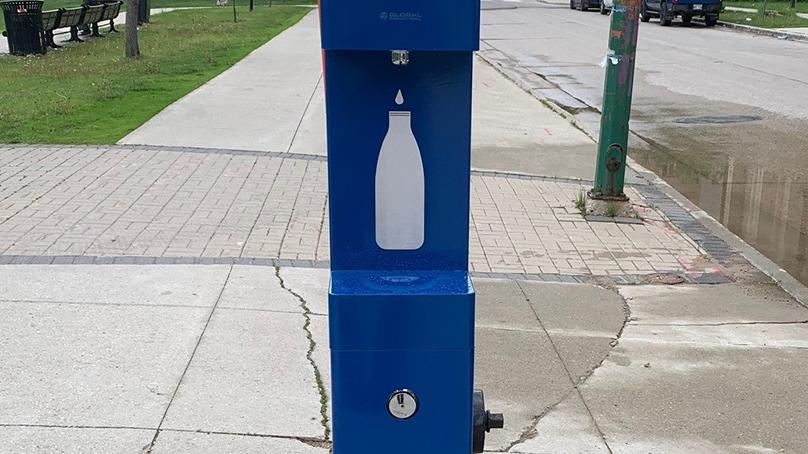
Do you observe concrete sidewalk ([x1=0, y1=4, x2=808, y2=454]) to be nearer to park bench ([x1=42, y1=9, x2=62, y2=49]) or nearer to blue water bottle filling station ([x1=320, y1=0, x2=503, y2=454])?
blue water bottle filling station ([x1=320, y1=0, x2=503, y2=454])

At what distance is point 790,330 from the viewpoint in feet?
17.8

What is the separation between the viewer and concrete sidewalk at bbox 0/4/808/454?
402 centimetres

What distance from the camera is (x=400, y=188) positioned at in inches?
101

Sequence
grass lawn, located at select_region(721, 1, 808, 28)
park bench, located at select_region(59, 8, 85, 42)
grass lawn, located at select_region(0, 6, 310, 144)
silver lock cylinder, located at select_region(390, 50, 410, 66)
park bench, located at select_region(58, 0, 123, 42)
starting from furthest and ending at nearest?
grass lawn, located at select_region(721, 1, 808, 28) → park bench, located at select_region(58, 0, 123, 42) → park bench, located at select_region(59, 8, 85, 42) → grass lawn, located at select_region(0, 6, 310, 144) → silver lock cylinder, located at select_region(390, 50, 410, 66)

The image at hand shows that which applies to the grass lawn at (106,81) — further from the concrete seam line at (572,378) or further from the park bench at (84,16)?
the concrete seam line at (572,378)

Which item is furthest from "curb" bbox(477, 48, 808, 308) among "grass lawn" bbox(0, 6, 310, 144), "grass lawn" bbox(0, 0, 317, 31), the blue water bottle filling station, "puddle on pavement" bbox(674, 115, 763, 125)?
"grass lawn" bbox(0, 0, 317, 31)

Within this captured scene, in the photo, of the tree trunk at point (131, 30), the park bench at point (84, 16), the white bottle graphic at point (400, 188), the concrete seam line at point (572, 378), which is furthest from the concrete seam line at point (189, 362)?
the park bench at point (84, 16)

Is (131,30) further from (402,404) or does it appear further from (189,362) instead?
(402,404)

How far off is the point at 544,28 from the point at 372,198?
31.2m

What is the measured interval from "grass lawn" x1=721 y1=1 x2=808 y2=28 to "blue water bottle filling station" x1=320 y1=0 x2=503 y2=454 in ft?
105

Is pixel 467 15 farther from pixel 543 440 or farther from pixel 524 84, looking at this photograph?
pixel 524 84

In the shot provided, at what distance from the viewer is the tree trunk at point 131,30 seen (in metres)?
18.5

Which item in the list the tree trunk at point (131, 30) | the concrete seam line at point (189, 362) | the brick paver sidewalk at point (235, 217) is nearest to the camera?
the concrete seam line at point (189, 362)

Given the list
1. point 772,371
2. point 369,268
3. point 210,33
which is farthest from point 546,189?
point 210,33
